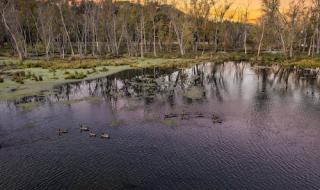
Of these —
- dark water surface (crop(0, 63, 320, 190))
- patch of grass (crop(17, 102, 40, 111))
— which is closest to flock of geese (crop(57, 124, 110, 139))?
dark water surface (crop(0, 63, 320, 190))

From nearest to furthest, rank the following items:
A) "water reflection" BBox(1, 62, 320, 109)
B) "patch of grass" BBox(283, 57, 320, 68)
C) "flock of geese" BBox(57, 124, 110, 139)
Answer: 1. "flock of geese" BBox(57, 124, 110, 139)
2. "water reflection" BBox(1, 62, 320, 109)
3. "patch of grass" BBox(283, 57, 320, 68)

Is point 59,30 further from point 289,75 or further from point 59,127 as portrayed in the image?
point 59,127

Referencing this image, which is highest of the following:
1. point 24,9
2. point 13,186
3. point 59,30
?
point 24,9

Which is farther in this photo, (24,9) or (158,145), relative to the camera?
(24,9)

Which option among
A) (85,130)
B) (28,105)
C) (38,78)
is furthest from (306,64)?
(85,130)

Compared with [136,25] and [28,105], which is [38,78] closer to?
[28,105]

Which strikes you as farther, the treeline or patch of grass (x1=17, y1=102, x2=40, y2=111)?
the treeline

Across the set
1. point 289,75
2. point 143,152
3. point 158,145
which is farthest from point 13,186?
point 289,75

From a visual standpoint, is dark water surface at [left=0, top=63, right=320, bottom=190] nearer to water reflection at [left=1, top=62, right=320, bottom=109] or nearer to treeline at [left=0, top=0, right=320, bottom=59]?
water reflection at [left=1, top=62, right=320, bottom=109]
